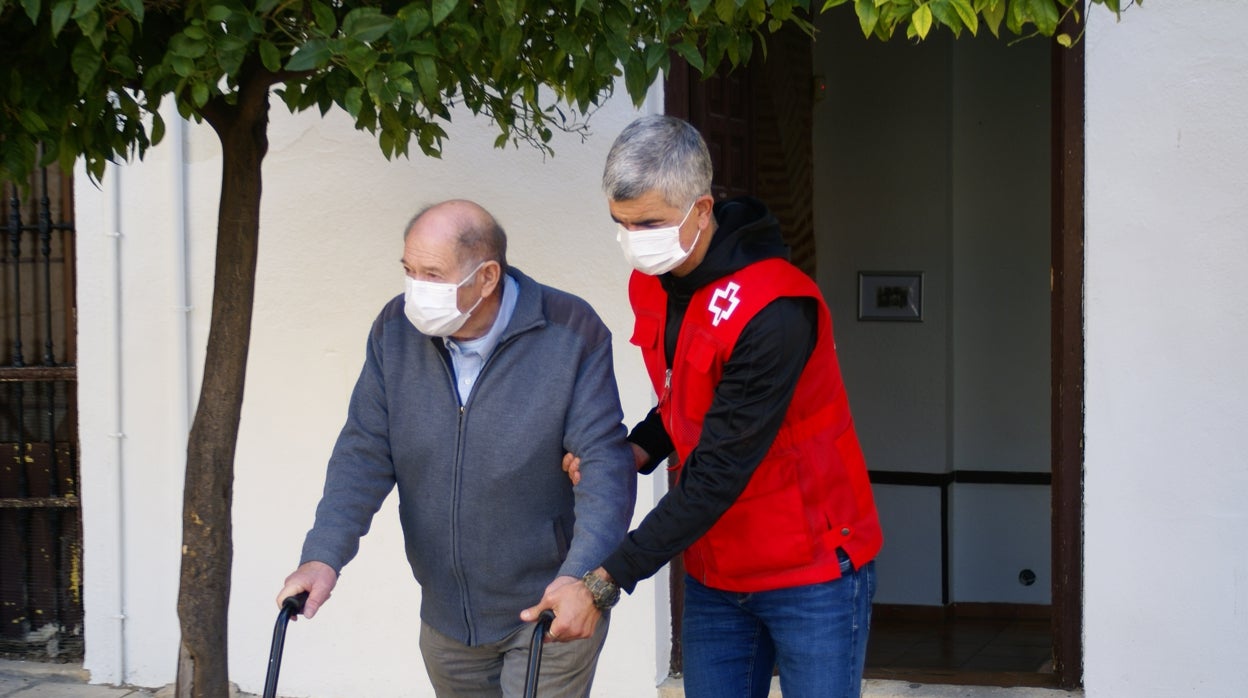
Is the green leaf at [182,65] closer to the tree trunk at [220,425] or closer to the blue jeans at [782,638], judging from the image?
the tree trunk at [220,425]

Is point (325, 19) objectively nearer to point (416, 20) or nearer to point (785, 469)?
point (416, 20)

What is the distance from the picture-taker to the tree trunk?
3.37 metres

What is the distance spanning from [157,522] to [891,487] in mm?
3522

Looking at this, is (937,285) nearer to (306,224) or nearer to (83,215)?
(306,224)

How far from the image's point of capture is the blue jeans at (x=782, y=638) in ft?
9.86

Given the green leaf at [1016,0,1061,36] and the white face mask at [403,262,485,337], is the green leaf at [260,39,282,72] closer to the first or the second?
the white face mask at [403,262,485,337]

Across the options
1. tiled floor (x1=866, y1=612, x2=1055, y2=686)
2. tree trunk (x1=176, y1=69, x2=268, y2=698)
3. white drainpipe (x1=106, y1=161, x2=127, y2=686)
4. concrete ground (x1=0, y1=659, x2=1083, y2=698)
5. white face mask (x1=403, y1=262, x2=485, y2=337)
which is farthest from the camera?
tiled floor (x1=866, y1=612, x2=1055, y2=686)

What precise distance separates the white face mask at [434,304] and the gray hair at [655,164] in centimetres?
43

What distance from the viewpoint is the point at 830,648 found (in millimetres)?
3008

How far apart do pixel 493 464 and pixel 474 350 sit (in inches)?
10.8

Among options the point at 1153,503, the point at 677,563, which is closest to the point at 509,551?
the point at 677,563

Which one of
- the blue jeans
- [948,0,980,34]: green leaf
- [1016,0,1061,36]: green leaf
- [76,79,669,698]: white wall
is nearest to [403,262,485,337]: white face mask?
the blue jeans

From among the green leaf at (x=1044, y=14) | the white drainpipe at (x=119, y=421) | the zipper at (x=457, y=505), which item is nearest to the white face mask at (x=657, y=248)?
the zipper at (x=457, y=505)

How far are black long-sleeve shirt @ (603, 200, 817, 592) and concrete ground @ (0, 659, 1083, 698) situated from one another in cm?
238
